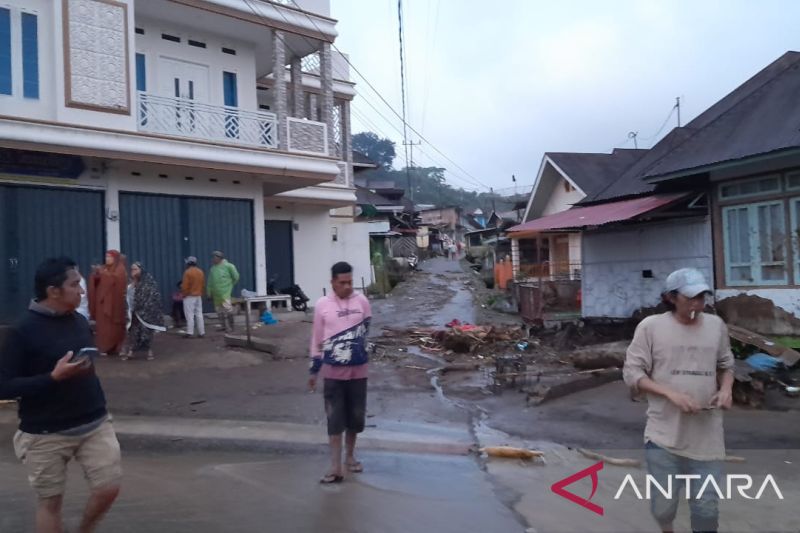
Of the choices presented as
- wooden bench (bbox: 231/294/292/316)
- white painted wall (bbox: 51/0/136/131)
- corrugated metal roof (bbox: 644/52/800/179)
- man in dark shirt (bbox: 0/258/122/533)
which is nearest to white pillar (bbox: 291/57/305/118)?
wooden bench (bbox: 231/294/292/316)

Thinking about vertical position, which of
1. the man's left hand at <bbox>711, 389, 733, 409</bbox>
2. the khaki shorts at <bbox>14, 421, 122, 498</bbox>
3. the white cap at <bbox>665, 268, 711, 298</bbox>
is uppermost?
the white cap at <bbox>665, 268, 711, 298</bbox>

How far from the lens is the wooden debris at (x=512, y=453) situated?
6.16 m

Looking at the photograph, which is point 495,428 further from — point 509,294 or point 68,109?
point 509,294

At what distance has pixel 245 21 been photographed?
15.0 m

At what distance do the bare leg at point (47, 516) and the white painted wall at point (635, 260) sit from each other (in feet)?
36.3

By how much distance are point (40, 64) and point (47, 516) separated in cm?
1109

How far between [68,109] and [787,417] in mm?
12417

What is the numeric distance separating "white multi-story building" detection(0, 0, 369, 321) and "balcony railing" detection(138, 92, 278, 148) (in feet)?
0.08

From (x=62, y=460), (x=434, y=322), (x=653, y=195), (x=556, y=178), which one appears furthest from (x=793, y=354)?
(x=556, y=178)

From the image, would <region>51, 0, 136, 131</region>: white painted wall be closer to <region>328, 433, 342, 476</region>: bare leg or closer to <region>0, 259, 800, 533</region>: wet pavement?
<region>0, 259, 800, 533</region>: wet pavement

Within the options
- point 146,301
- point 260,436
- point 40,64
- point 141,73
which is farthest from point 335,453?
point 141,73

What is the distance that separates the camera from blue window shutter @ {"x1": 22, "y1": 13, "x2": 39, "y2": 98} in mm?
12062

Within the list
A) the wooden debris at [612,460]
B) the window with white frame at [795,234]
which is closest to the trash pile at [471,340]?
the window with white frame at [795,234]

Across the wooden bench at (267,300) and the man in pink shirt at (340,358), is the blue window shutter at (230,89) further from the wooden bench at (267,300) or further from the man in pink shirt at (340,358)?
the man in pink shirt at (340,358)
